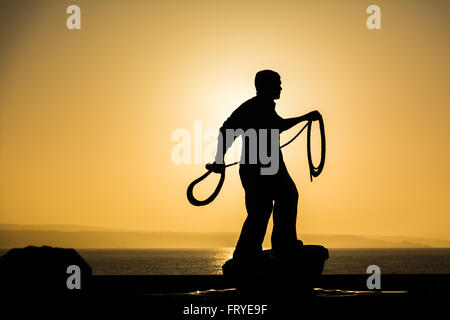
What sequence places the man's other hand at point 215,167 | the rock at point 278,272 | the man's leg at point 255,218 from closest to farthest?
1. the rock at point 278,272
2. the man's leg at point 255,218
3. the man's other hand at point 215,167

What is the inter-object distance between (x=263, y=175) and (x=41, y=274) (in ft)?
13.6

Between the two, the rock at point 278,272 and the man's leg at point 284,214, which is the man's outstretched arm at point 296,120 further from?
the rock at point 278,272

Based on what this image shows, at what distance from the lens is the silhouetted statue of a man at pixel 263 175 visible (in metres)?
12.1

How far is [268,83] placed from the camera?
487 inches

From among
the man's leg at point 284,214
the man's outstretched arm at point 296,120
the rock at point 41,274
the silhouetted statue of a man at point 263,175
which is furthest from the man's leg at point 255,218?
the rock at point 41,274

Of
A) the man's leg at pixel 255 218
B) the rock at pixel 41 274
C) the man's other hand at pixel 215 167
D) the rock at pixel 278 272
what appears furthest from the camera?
the man's other hand at pixel 215 167

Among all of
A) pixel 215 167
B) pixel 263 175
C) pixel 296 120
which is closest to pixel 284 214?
pixel 263 175

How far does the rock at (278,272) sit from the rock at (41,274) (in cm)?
256

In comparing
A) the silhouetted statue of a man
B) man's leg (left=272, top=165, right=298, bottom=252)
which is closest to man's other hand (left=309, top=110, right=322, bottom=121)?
the silhouetted statue of a man

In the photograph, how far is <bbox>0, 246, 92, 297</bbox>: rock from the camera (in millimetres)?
10250

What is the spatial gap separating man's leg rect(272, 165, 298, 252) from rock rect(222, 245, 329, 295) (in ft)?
0.78

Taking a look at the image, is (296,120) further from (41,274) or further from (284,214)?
(41,274)
